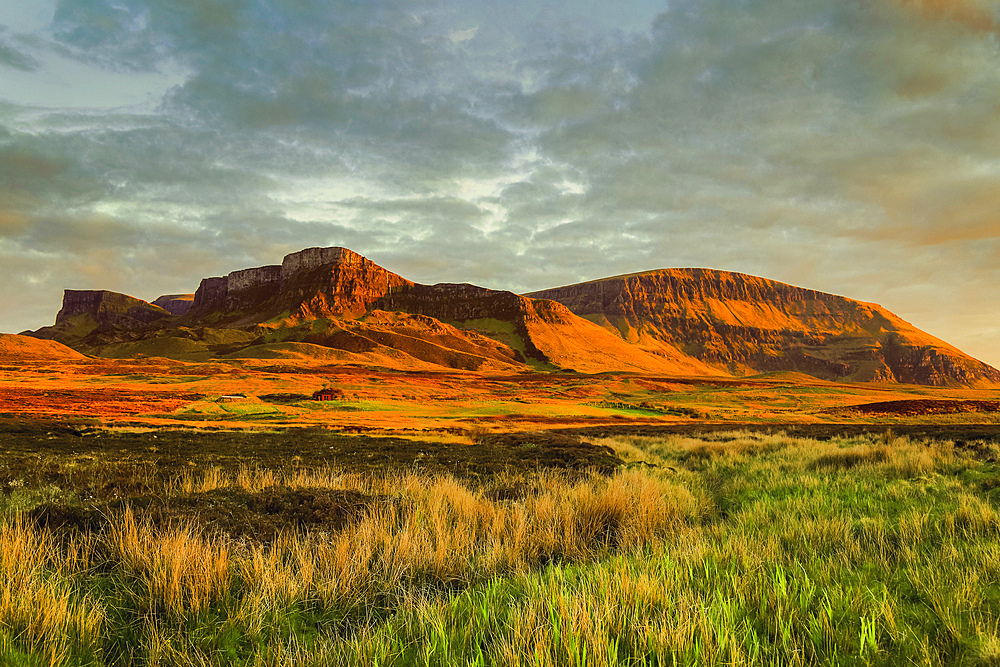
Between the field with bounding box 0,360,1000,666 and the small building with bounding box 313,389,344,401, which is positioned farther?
the small building with bounding box 313,389,344,401

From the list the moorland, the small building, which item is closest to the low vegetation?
the moorland

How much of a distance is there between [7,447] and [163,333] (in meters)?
180

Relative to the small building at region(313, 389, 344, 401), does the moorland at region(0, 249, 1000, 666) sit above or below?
above

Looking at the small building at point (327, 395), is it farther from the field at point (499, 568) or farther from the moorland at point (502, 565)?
the field at point (499, 568)

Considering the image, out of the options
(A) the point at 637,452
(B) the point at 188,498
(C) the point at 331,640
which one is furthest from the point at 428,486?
(A) the point at 637,452

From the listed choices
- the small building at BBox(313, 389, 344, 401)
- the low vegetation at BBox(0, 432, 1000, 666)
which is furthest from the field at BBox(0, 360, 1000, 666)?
the small building at BBox(313, 389, 344, 401)

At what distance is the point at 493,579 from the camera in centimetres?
455

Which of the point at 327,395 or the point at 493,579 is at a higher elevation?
the point at 493,579

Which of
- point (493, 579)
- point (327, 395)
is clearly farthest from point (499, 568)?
point (327, 395)

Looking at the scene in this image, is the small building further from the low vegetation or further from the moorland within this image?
the low vegetation

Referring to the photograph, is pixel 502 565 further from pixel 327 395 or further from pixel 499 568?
pixel 327 395

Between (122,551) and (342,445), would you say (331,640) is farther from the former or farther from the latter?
(342,445)

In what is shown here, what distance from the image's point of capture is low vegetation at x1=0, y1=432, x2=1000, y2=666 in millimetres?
3164

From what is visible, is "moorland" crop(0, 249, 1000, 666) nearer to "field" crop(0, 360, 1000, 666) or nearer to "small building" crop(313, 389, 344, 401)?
"field" crop(0, 360, 1000, 666)
